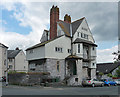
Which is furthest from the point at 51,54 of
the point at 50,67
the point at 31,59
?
the point at 31,59

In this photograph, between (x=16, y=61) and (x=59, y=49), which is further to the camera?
(x=16, y=61)

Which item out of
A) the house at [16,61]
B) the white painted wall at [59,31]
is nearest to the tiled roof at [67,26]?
the white painted wall at [59,31]

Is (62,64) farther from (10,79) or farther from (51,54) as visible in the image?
(10,79)

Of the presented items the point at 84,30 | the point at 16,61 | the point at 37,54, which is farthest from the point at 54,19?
the point at 16,61

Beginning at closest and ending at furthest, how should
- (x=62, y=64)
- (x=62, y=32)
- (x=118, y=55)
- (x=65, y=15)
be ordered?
1. (x=118, y=55)
2. (x=62, y=64)
3. (x=62, y=32)
4. (x=65, y=15)

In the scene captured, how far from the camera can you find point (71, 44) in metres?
35.8

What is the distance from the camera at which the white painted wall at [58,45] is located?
102 feet

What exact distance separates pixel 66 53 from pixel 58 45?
2734 millimetres

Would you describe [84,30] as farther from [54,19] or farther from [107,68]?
[107,68]

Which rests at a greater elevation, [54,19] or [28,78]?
[54,19]

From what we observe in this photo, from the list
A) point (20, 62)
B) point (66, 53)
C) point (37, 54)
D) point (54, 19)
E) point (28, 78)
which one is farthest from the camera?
point (20, 62)

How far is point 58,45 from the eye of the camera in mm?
32812

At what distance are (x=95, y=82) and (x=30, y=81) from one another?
11.2 m

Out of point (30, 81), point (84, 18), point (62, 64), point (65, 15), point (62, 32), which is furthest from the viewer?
point (65, 15)
